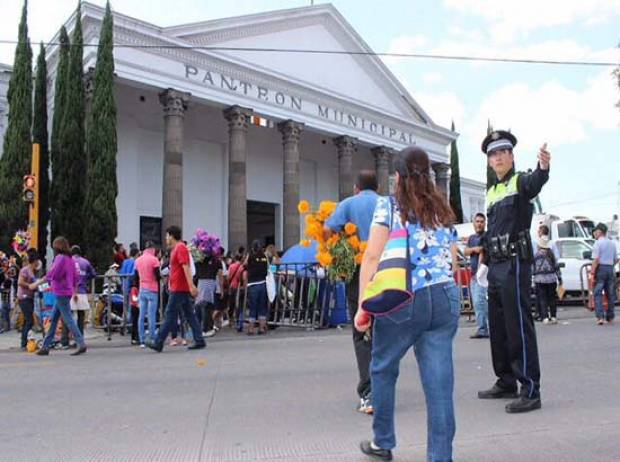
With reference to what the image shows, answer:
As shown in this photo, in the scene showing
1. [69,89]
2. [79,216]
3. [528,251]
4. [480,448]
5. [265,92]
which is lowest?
[480,448]

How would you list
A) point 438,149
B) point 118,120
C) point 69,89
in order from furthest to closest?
1. point 438,149
2. point 118,120
3. point 69,89

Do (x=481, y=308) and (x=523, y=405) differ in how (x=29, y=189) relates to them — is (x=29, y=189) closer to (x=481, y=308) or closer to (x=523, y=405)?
(x=481, y=308)

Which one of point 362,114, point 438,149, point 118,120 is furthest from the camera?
point 438,149

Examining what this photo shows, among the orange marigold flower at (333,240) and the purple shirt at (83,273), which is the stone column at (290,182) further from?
the orange marigold flower at (333,240)

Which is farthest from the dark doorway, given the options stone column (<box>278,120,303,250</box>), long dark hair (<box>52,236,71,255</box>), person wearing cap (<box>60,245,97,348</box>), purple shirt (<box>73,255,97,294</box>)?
long dark hair (<box>52,236,71,255</box>)

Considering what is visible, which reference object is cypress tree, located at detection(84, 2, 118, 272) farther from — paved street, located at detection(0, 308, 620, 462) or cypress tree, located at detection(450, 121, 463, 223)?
cypress tree, located at detection(450, 121, 463, 223)

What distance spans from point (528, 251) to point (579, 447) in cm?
165

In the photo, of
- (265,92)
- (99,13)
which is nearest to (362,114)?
(265,92)

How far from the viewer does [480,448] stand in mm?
3977

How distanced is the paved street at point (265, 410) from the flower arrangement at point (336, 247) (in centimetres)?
121

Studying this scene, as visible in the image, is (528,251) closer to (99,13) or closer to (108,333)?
(108,333)

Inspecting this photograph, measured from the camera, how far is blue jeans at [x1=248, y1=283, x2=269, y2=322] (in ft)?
38.6

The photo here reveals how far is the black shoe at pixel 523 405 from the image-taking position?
4805mm

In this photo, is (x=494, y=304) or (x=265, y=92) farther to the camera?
(x=265, y=92)
